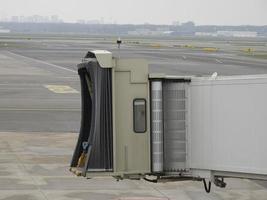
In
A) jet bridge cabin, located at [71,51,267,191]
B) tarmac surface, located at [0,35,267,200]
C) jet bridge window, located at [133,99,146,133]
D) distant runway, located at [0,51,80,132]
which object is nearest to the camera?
jet bridge cabin, located at [71,51,267,191]

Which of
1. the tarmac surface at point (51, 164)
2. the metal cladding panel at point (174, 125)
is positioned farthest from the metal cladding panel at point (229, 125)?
the tarmac surface at point (51, 164)

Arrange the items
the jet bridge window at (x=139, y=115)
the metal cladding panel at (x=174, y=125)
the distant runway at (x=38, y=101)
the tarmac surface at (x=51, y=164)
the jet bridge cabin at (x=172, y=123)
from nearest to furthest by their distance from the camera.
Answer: the jet bridge cabin at (x=172, y=123)
the jet bridge window at (x=139, y=115)
the metal cladding panel at (x=174, y=125)
the tarmac surface at (x=51, y=164)
the distant runway at (x=38, y=101)

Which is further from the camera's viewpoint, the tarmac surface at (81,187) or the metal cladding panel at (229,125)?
the tarmac surface at (81,187)

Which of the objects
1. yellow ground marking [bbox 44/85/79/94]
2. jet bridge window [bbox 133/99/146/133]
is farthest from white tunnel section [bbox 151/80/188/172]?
yellow ground marking [bbox 44/85/79/94]

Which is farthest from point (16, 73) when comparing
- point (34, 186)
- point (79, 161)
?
point (79, 161)

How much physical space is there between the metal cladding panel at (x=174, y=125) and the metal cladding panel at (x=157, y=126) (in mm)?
144

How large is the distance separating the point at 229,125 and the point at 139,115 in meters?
1.75

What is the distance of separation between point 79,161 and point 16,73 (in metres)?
50.2

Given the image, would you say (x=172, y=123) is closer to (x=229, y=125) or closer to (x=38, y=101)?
(x=229, y=125)

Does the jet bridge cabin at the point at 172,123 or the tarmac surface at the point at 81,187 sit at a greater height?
the jet bridge cabin at the point at 172,123

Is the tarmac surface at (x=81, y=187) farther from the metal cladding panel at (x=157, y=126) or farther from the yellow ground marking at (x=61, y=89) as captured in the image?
the yellow ground marking at (x=61, y=89)

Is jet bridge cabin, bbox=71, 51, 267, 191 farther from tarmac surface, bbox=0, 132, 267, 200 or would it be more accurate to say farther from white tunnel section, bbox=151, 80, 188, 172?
tarmac surface, bbox=0, 132, 267, 200

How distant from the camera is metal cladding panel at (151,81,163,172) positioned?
12703 millimetres

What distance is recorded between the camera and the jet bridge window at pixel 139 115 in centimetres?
1270
